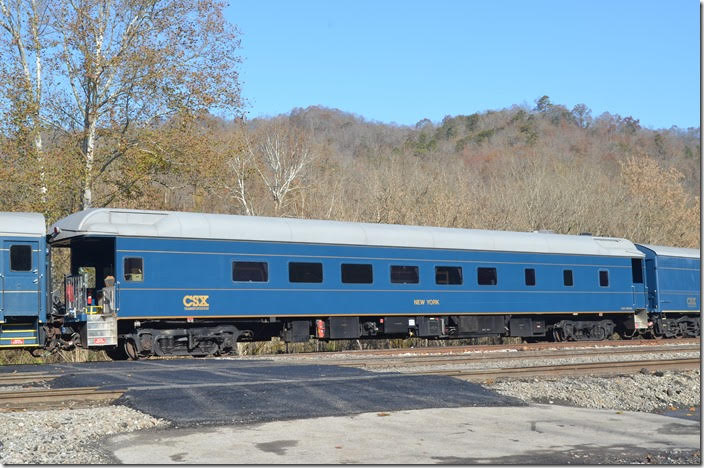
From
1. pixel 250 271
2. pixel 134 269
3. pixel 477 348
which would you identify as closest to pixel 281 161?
pixel 477 348

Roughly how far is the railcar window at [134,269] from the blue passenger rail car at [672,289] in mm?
18868

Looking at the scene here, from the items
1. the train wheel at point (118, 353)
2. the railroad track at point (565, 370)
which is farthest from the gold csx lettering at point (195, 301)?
the railroad track at point (565, 370)

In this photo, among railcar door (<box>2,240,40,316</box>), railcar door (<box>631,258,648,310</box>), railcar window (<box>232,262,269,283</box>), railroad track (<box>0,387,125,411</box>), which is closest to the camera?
railroad track (<box>0,387,125,411</box>)

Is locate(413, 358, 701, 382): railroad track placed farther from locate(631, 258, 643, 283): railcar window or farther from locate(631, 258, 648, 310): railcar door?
locate(631, 258, 643, 283): railcar window

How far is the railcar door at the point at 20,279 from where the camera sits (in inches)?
765

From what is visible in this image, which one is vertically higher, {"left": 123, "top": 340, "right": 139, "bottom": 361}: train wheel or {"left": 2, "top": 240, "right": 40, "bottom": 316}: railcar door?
{"left": 2, "top": 240, "right": 40, "bottom": 316}: railcar door

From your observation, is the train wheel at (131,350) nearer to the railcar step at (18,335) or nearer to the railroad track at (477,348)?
the railcar step at (18,335)

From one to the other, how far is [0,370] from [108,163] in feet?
37.0

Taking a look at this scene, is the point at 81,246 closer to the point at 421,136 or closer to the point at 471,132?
the point at 421,136

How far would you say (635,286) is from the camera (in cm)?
3102

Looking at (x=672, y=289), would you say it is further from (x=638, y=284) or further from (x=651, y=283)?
(x=638, y=284)

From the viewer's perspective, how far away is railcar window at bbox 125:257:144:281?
2044cm

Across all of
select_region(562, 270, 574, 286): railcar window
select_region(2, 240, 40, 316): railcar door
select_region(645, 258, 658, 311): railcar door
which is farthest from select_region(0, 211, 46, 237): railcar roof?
select_region(645, 258, 658, 311): railcar door

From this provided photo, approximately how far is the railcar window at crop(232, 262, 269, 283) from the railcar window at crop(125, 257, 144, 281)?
2395mm
